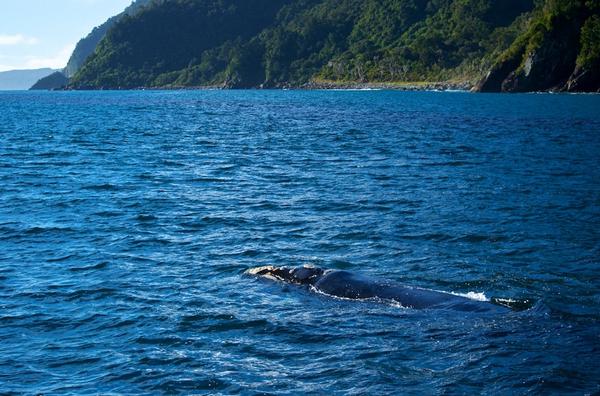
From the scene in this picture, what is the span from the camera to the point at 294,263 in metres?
23.2

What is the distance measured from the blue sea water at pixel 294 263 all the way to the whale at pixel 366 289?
0.42 metres

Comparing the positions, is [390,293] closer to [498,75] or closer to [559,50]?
[559,50]

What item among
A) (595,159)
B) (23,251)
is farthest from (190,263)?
(595,159)

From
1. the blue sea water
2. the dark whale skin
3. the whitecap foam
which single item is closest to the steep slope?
the blue sea water

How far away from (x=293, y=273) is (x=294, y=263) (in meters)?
2.13

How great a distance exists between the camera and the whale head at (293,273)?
20.7 m

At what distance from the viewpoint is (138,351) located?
630 inches

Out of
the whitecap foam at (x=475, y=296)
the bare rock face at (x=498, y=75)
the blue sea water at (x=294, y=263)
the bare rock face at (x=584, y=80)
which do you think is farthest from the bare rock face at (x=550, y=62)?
the whitecap foam at (x=475, y=296)

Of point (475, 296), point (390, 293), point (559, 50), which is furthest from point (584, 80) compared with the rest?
point (390, 293)

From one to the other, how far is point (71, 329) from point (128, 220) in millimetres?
12995

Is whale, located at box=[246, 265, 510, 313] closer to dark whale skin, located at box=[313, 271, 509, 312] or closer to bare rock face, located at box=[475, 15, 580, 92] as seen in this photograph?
dark whale skin, located at box=[313, 271, 509, 312]

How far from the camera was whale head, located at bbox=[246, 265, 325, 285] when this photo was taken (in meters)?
20.7

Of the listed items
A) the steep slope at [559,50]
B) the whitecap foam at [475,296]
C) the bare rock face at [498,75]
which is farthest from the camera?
the bare rock face at [498,75]

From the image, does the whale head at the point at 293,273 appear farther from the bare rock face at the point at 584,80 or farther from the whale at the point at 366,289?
the bare rock face at the point at 584,80
